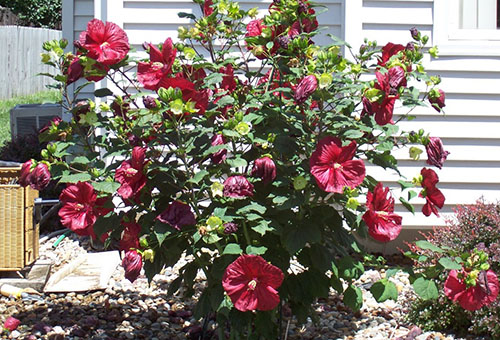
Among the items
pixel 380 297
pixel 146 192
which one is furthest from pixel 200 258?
pixel 380 297

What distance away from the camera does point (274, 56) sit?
7.96ft

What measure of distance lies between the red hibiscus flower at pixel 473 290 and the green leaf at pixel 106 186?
104cm

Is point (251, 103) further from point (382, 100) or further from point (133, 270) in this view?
point (133, 270)

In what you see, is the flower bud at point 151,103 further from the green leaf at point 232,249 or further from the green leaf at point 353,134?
the green leaf at point 353,134

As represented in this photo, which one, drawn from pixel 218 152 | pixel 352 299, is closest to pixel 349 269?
pixel 352 299

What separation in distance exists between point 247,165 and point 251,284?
1.62 ft

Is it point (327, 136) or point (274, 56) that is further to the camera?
point (274, 56)

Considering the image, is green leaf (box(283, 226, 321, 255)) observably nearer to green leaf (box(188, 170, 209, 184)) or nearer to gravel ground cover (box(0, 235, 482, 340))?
green leaf (box(188, 170, 209, 184))

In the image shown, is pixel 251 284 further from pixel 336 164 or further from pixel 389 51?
pixel 389 51

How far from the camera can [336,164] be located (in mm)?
2062

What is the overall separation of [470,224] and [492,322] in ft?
1.75

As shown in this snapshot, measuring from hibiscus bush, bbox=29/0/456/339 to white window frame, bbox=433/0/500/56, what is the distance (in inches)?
72.7

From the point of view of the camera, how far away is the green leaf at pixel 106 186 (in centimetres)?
215

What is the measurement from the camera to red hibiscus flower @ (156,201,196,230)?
2.14 metres
